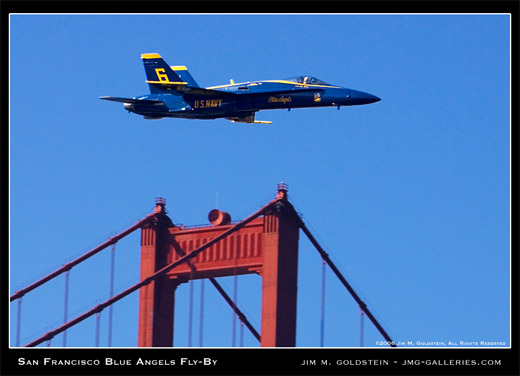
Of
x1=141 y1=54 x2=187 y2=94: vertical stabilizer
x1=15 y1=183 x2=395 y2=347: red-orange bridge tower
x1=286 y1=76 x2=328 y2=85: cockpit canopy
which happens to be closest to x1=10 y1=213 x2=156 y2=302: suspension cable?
x1=15 y1=183 x2=395 y2=347: red-orange bridge tower

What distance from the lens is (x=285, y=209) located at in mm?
→ 78875

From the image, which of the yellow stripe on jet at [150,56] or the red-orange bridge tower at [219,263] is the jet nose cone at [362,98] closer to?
the yellow stripe on jet at [150,56]

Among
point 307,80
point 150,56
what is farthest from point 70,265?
point 307,80

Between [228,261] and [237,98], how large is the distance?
1865 centimetres

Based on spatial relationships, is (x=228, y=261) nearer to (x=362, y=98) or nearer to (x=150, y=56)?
(x=150, y=56)

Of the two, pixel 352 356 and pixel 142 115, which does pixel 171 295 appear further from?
pixel 352 356

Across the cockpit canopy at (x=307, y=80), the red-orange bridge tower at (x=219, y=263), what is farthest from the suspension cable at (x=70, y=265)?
the cockpit canopy at (x=307, y=80)

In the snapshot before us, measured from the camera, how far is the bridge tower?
7500 cm

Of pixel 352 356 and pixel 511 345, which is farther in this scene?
pixel 511 345

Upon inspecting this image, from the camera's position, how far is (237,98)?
214ft

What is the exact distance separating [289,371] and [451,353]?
6104mm

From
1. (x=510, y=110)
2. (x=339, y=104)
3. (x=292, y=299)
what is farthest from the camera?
(x=292, y=299)

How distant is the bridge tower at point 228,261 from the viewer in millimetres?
75000

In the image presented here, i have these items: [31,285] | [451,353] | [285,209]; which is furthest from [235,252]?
[451,353]
